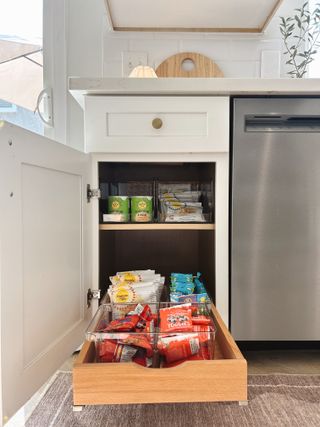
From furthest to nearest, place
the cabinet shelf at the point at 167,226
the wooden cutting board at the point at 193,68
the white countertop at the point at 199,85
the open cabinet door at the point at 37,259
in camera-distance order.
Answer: the wooden cutting board at the point at 193,68 < the cabinet shelf at the point at 167,226 < the white countertop at the point at 199,85 < the open cabinet door at the point at 37,259

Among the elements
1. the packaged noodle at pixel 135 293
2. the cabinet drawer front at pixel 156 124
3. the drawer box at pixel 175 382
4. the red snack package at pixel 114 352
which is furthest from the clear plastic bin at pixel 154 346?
the cabinet drawer front at pixel 156 124

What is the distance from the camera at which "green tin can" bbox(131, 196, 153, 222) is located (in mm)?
1244

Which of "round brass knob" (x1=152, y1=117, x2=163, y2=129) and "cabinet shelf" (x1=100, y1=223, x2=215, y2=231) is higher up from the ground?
"round brass knob" (x1=152, y1=117, x2=163, y2=129)

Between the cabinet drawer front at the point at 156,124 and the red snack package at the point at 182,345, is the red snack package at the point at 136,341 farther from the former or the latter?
the cabinet drawer front at the point at 156,124

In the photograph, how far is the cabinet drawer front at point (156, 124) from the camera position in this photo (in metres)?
1.13

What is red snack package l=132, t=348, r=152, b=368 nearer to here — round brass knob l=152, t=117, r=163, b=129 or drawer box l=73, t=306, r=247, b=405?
drawer box l=73, t=306, r=247, b=405

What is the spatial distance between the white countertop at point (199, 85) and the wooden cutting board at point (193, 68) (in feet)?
2.18

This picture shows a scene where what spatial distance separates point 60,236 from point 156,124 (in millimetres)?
484

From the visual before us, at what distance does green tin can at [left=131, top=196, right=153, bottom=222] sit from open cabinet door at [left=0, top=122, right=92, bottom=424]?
0.75 feet

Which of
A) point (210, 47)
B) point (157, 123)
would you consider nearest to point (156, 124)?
point (157, 123)

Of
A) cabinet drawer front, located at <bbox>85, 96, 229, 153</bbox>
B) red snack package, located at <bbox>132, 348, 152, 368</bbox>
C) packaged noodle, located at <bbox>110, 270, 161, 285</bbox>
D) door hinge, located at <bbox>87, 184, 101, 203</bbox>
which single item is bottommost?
red snack package, located at <bbox>132, 348, 152, 368</bbox>

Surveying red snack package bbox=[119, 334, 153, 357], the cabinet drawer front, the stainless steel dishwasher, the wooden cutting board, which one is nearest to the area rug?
the stainless steel dishwasher

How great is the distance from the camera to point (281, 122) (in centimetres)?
112

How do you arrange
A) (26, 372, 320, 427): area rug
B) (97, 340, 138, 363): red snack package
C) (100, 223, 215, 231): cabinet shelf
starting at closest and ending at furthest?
1. (97, 340, 138, 363): red snack package
2. (26, 372, 320, 427): area rug
3. (100, 223, 215, 231): cabinet shelf
